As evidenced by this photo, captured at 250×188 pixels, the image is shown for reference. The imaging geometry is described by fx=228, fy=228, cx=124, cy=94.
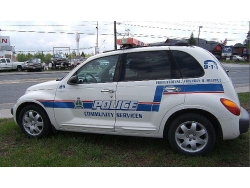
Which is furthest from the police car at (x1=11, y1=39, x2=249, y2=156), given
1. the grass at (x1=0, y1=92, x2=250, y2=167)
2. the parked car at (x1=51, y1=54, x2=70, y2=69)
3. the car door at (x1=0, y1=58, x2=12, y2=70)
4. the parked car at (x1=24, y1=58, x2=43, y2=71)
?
the parked car at (x1=51, y1=54, x2=70, y2=69)

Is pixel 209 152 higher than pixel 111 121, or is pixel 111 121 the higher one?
pixel 111 121

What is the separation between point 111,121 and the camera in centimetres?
389

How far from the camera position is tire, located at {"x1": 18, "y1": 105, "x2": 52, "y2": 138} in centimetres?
431

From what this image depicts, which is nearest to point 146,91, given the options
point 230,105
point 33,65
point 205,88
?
point 205,88

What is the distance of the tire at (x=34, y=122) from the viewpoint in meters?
4.31

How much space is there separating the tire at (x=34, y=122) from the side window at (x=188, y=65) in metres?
2.61

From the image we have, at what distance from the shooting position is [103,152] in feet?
12.6

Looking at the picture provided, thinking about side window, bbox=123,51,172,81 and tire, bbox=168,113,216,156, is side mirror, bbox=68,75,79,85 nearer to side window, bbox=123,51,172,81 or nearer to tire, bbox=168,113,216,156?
side window, bbox=123,51,172,81

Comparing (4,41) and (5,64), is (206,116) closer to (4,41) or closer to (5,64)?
(5,64)

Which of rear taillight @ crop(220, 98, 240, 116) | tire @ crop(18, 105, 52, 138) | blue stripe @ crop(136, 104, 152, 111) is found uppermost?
rear taillight @ crop(220, 98, 240, 116)

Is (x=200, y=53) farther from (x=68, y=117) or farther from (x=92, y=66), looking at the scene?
(x=68, y=117)

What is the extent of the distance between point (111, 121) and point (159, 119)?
32.6 inches

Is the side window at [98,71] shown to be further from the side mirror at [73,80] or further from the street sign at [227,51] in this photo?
the street sign at [227,51]

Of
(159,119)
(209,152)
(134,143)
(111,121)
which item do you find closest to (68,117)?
(111,121)
